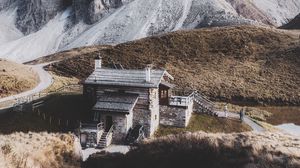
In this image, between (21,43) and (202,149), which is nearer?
(202,149)

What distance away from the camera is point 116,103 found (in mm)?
41812

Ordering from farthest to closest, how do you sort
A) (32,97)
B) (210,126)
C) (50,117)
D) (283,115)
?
(283,115)
(32,97)
(210,126)
(50,117)

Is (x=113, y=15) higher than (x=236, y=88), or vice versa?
Result: (x=113, y=15)

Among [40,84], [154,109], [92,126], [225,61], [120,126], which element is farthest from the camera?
[225,61]

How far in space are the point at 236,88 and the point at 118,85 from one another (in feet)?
136

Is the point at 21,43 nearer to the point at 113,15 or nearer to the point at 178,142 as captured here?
the point at 113,15

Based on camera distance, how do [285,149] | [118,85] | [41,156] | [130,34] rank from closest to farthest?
[285,149], [41,156], [118,85], [130,34]

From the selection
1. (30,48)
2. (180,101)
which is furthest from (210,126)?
(30,48)

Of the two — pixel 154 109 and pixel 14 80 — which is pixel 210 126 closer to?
pixel 154 109

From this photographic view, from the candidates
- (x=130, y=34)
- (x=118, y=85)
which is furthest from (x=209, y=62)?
(x=130, y=34)

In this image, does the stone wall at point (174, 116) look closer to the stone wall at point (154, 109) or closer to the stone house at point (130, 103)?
the stone house at point (130, 103)

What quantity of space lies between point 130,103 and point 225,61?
57.5 m

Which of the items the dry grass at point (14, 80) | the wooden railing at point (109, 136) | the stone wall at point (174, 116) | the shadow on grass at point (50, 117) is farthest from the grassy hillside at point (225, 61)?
the wooden railing at point (109, 136)

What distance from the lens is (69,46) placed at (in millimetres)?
179250
